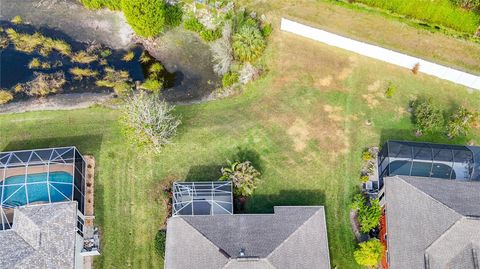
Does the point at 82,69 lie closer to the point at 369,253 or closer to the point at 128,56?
the point at 128,56

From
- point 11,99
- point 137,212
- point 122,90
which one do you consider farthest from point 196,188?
point 11,99

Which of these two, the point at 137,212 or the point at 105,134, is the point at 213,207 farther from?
the point at 105,134

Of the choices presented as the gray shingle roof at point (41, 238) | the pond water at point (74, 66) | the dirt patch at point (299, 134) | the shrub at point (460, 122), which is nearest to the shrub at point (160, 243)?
the gray shingle roof at point (41, 238)

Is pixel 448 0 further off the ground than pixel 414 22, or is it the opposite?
pixel 448 0

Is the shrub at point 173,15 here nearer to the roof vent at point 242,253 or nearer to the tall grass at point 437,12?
the tall grass at point 437,12

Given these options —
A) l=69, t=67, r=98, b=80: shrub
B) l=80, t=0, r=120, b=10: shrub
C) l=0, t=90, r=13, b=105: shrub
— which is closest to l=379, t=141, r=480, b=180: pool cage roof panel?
l=69, t=67, r=98, b=80: shrub
